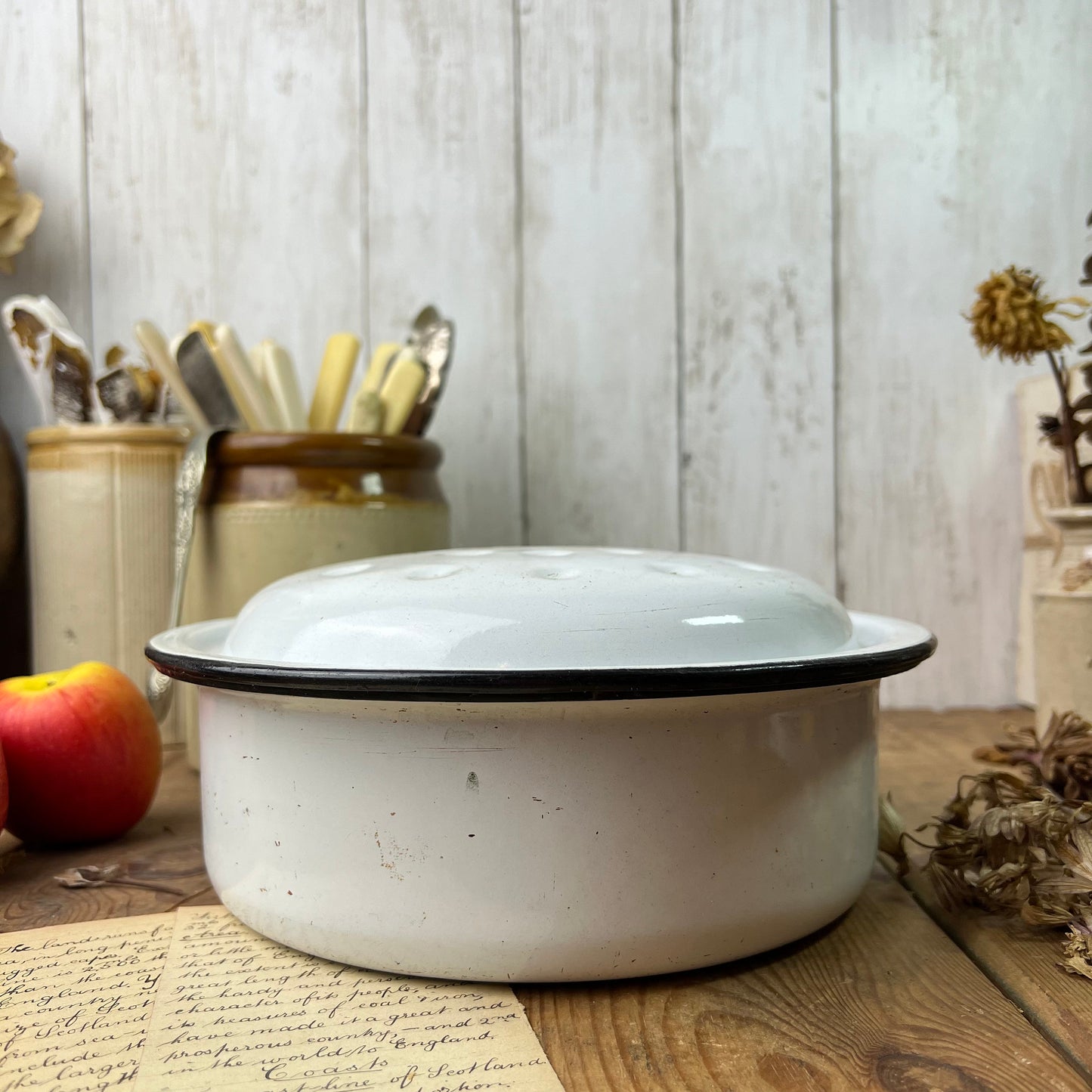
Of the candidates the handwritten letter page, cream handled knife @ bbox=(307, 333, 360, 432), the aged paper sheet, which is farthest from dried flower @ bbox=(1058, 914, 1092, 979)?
cream handled knife @ bbox=(307, 333, 360, 432)

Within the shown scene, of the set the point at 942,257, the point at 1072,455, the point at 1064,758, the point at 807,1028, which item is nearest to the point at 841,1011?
the point at 807,1028

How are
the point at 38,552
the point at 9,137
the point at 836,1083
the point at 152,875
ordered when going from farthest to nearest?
1. the point at 9,137
2. the point at 38,552
3. the point at 152,875
4. the point at 836,1083

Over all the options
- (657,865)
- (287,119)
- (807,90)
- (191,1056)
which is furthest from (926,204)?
(191,1056)

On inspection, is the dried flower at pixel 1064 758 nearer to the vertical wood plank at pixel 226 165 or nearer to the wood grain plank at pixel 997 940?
the wood grain plank at pixel 997 940

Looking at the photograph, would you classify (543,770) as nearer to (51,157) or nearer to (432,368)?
(432,368)

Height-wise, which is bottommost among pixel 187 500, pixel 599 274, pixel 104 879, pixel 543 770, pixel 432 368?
pixel 104 879

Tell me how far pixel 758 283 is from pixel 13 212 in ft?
2.24

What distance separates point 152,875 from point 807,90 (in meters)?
0.87

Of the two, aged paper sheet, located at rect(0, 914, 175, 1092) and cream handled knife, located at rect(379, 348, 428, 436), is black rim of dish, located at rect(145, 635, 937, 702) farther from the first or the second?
cream handled knife, located at rect(379, 348, 428, 436)

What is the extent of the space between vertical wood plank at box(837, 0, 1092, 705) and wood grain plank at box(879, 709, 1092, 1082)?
0.20m

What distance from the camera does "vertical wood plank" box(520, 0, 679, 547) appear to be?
3.07 feet

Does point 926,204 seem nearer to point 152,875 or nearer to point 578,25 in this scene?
point 578,25

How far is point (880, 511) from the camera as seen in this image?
3.16 ft

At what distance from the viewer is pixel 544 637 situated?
403 mm
